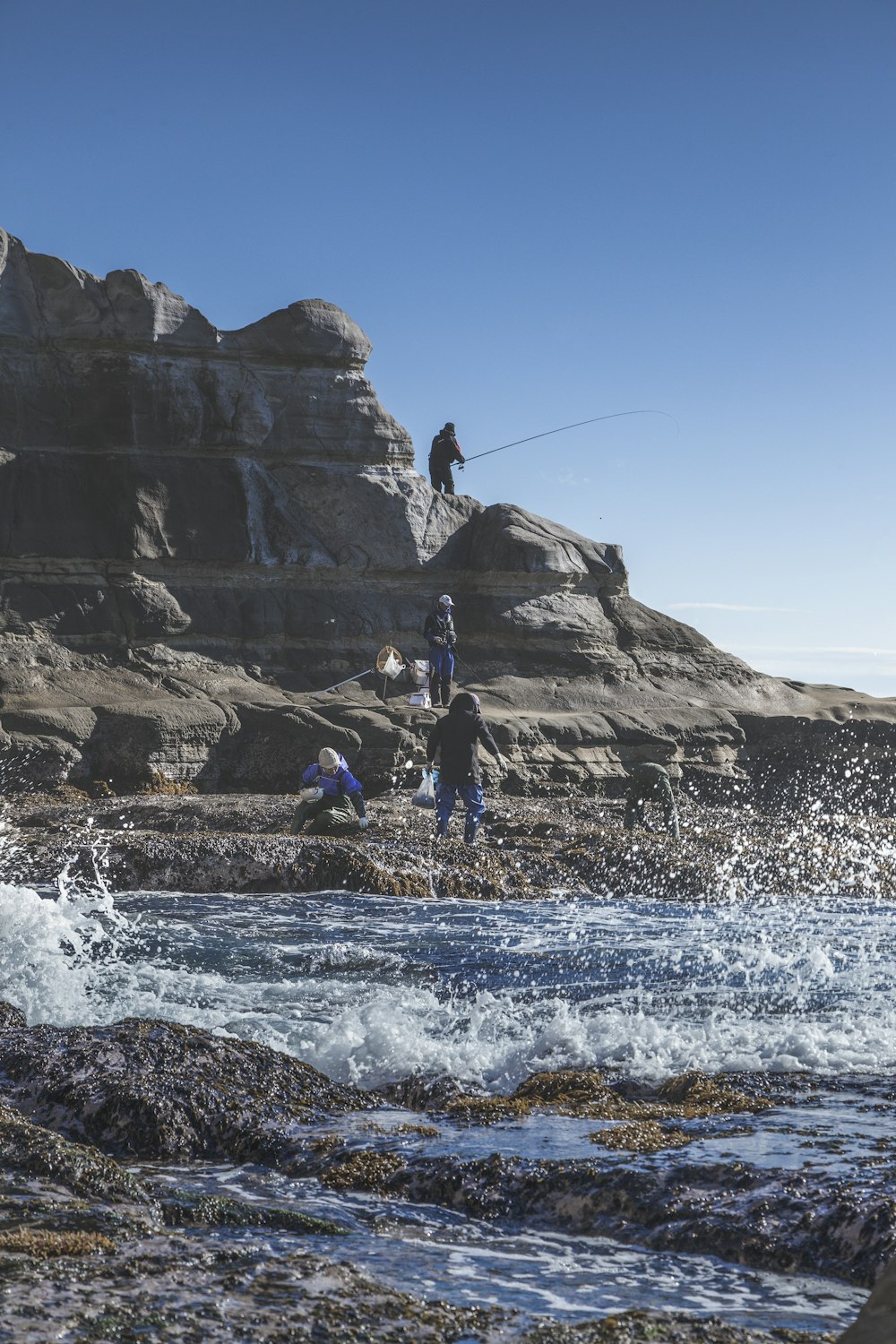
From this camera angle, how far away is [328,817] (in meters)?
13.7

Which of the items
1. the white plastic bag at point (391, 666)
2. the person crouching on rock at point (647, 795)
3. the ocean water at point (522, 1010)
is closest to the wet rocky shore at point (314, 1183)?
the ocean water at point (522, 1010)

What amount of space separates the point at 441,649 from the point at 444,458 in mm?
8235

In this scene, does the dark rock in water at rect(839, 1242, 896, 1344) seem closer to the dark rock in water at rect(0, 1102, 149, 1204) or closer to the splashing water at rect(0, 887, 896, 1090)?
the dark rock in water at rect(0, 1102, 149, 1204)

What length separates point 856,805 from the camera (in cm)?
2356

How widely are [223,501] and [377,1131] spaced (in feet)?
77.5

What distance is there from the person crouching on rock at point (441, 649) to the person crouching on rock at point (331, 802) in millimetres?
9714

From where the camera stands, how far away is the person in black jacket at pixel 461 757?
1391 centimetres

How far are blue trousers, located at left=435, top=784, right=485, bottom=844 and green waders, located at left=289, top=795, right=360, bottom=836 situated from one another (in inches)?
37.9

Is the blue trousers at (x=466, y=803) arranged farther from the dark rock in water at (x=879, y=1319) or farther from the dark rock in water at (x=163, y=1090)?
the dark rock in water at (x=879, y=1319)

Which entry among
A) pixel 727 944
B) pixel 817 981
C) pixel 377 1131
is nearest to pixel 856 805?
pixel 727 944

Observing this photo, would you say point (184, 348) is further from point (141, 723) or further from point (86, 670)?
point (141, 723)

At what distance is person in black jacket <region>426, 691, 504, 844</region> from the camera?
1391cm

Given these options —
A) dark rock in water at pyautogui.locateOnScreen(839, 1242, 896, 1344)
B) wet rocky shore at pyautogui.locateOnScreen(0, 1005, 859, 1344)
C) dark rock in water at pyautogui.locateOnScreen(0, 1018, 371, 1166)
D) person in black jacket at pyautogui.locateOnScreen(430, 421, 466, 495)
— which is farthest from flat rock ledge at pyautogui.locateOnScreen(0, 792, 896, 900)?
person in black jacket at pyautogui.locateOnScreen(430, 421, 466, 495)

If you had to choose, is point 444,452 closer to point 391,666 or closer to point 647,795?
point 391,666
